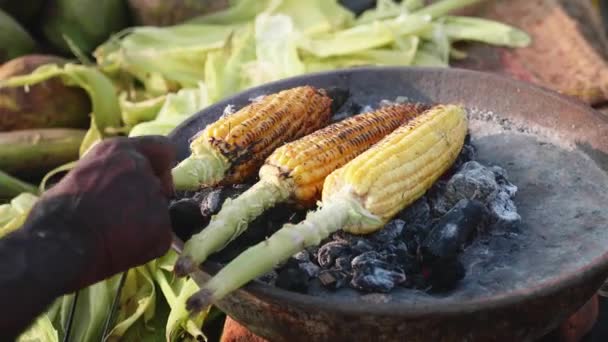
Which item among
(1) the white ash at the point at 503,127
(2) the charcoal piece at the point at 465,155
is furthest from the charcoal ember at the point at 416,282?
(1) the white ash at the point at 503,127

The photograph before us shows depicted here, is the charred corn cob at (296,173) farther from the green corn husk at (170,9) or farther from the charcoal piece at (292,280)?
the green corn husk at (170,9)

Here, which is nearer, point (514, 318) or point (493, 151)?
point (514, 318)

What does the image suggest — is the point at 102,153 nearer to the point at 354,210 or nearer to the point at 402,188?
the point at 354,210

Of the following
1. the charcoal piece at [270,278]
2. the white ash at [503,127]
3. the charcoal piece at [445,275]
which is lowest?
the white ash at [503,127]

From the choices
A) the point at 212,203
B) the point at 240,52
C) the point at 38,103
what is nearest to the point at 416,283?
the point at 212,203

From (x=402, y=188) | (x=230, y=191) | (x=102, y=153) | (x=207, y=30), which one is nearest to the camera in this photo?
(x=102, y=153)

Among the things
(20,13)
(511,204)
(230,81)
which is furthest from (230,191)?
(20,13)

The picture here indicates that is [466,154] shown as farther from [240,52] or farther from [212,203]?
[240,52]
